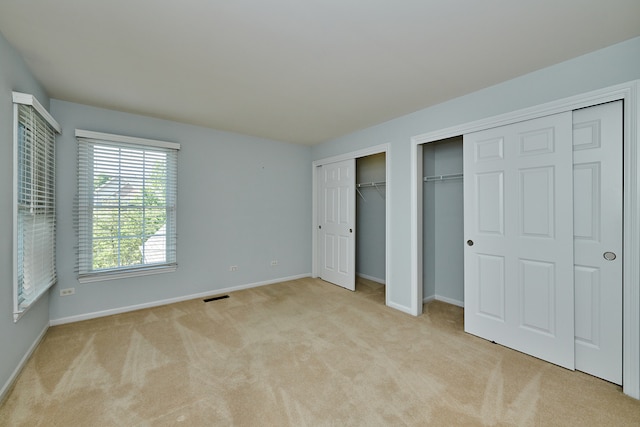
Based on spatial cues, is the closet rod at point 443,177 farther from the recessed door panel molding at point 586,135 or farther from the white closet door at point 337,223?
the recessed door panel molding at point 586,135

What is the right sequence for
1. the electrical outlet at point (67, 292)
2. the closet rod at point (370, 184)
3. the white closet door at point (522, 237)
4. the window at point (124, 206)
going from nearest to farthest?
the white closet door at point (522, 237) < the electrical outlet at point (67, 292) < the window at point (124, 206) < the closet rod at point (370, 184)

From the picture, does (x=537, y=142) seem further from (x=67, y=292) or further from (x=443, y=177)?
(x=67, y=292)

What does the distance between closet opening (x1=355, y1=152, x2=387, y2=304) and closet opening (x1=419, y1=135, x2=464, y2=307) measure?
34.1 inches

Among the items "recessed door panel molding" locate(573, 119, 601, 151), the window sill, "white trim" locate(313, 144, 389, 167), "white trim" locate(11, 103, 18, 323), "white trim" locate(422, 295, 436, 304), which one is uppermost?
"white trim" locate(313, 144, 389, 167)

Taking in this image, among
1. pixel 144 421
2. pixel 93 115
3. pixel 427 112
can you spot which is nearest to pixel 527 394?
pixel 144 421

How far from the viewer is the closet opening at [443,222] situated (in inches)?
143

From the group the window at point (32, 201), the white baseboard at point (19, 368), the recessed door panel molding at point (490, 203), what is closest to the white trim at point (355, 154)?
the recessed door panel molding at point (490, 203)

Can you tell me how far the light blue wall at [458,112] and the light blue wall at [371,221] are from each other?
775 mm

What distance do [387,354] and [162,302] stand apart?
303 cm

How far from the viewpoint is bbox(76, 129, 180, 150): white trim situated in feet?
10.1

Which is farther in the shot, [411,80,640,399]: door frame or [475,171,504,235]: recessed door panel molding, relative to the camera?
[475,171,504,235]: recessed door panel molding

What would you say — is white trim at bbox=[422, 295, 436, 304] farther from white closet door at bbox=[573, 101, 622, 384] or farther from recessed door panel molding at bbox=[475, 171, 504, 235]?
white closet door at bbox=[573, 101, 622, 384]

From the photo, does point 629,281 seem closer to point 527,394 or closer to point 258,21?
point 527,394

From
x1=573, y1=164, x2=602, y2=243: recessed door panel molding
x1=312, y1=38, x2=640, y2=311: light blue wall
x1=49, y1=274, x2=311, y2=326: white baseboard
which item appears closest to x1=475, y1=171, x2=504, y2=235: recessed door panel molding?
x1=573, y1=164, x2=602, y2=243: recessed door panel molding
